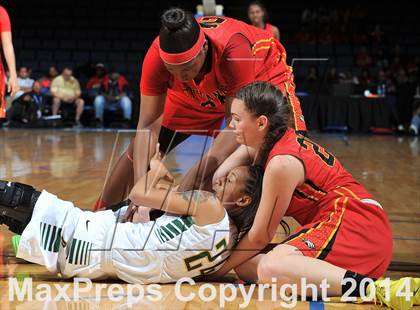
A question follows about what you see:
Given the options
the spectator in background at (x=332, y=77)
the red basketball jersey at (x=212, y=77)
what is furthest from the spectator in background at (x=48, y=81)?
the red basketball jersey at (x=212, y=77)

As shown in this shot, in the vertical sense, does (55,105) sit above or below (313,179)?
below

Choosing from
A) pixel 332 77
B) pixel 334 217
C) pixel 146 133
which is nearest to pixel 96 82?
pixel 332 77

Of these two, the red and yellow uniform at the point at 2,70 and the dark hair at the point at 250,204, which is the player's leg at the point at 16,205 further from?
the red and yellow uniform at the point at 2,70

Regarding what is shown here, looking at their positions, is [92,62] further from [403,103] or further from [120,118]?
[403,103]

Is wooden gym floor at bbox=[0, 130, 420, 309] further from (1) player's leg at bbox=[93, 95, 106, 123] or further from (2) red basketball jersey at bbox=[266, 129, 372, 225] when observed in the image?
(1) player's leg at bbox=[93, 95, 106, 123]

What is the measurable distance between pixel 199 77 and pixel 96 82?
986 centimetres

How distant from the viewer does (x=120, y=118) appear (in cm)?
1212

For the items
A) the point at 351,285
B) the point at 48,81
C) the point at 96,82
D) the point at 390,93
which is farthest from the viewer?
the point at 48,81

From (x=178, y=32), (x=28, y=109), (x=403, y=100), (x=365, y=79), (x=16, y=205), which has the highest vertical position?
(x=178, y=32)

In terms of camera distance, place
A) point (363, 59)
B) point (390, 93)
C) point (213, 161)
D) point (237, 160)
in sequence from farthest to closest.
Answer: point (363, 59) < point (390, 93) < point (213, 161) < point (237, 160)

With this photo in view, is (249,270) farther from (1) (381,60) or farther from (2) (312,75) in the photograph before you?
(1) (381,60)

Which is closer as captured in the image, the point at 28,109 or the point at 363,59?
the point at 28,109

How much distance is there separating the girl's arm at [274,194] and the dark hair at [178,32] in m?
0.58

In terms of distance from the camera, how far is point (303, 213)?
102 inches
